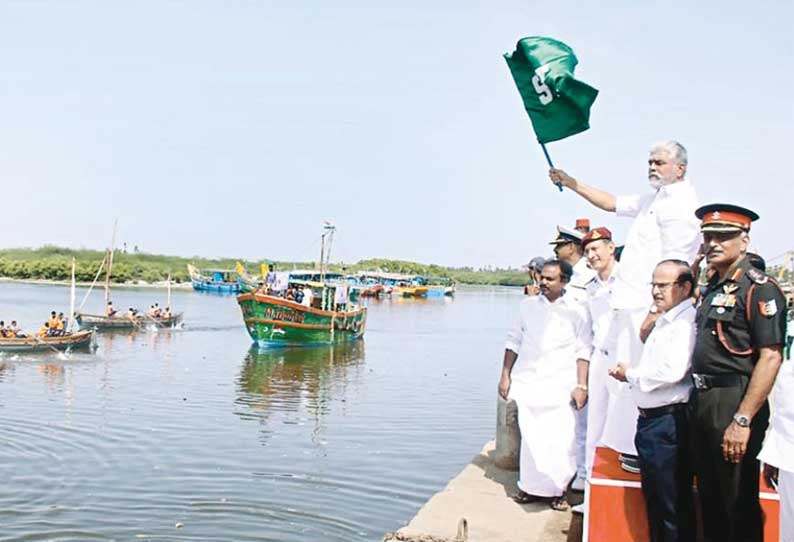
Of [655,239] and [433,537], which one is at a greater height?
[655,239]

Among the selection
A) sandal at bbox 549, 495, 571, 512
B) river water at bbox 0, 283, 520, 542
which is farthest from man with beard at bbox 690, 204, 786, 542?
river water at bbox 0, 283, 520, 542

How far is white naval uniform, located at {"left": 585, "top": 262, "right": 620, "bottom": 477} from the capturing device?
500 cm

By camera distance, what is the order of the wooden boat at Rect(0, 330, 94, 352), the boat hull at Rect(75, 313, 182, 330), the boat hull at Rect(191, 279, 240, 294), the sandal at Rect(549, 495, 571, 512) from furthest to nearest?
1. the boat hull at Rect(191, 279, 240, 294)
2. the boat hull at Rect(75, 313, 182, 330)
3. the wooden boat at Rect(0, 330, 94, 352)
4. the sandal at Rect(549, 495, 571, 512)

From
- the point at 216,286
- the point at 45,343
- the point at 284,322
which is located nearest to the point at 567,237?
the point at 45,343

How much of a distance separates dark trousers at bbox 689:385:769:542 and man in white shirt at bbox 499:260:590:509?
1.63 metres

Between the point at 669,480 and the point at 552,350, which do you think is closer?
the point at 669,480

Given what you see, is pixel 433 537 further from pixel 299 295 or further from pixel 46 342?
pixel 299 295

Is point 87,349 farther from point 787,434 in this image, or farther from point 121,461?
point 787,434

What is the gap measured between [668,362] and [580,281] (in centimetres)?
191

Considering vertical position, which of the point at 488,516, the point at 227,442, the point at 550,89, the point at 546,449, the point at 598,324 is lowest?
the point at 227,442

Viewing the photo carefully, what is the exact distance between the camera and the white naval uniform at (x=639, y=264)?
4.59 meters

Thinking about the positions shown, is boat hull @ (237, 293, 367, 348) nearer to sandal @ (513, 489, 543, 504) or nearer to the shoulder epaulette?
sandal @ (513, 489, 543, 504)

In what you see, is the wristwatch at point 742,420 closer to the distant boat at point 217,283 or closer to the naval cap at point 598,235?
the naval cap at point 598,235

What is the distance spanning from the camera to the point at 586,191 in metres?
5.09
